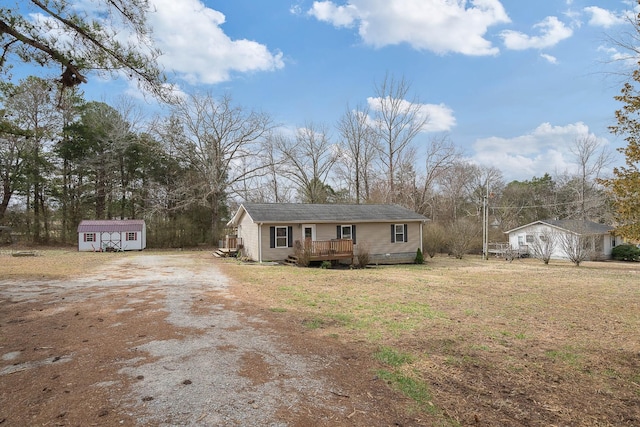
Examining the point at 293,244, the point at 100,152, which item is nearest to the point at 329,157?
the point at 293,244

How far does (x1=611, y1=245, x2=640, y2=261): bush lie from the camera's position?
28.3 metres

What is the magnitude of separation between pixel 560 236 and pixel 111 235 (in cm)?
3312

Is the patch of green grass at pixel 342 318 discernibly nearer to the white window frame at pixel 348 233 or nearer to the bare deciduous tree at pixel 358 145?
the white window frame at pixel 348 233

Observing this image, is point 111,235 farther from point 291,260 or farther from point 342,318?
point 342,318

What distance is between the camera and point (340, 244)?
61.0 ft

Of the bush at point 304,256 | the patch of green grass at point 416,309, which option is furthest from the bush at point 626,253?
the patch of green grass at point 416,309

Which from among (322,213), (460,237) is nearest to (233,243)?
(322,213)

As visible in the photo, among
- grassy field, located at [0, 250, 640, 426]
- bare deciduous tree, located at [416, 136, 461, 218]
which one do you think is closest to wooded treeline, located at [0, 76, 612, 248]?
A: bare deciduous tree, located at [416, 136, 461, 218]

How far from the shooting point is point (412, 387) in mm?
3834

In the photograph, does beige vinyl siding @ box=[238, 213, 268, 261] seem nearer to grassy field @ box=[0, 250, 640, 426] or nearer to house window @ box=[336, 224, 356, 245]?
house window @ box=[336, 224, 356, 245]

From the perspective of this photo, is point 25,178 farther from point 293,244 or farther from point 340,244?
point 340,244

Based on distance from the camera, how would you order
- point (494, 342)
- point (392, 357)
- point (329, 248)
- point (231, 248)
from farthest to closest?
point (231, 248)
point (329, 248)
point (494, 342)
point (392, 357)

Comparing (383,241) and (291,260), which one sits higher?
(383,241)

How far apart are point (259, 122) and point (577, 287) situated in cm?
2681
